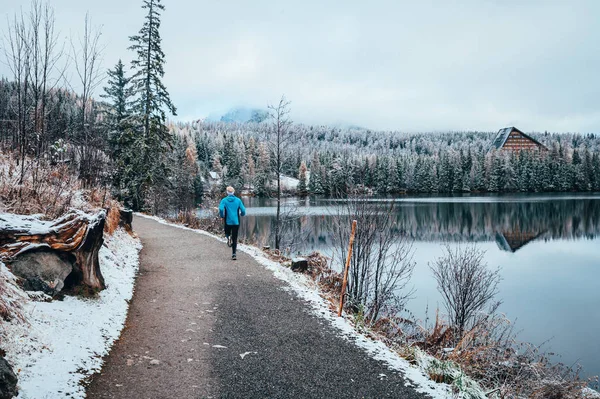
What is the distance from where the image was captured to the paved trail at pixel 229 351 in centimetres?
395

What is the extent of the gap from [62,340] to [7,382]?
1.28 metres

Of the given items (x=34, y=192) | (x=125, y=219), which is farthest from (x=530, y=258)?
(x=34, y=192)

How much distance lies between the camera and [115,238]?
33.2ft

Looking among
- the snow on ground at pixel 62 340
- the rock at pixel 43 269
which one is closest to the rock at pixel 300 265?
the snow on ground at pixel 62 340

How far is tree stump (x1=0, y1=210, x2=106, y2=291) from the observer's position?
4906mm

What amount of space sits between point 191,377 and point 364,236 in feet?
20.4

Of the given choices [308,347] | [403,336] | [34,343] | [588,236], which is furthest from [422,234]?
[34,343]

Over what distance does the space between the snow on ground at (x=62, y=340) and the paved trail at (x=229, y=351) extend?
182 mm

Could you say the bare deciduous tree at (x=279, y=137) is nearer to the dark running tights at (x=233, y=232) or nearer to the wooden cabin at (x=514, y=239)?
the dark running tights at (x=233, y=232)

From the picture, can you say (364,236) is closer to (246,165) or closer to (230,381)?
(230,381)

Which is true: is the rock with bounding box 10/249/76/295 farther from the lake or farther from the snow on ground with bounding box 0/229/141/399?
the lake

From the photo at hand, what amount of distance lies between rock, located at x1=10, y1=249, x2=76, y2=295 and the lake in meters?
7.27

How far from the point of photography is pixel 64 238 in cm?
542

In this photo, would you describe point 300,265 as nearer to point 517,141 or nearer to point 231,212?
point 231,212
